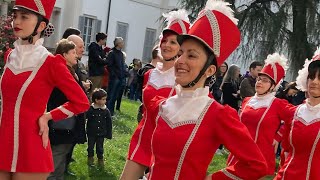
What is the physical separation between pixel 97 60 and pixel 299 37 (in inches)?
377

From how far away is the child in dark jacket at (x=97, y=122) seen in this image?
874cm

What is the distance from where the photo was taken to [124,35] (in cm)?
3164

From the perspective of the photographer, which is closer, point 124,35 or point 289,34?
point 289,34

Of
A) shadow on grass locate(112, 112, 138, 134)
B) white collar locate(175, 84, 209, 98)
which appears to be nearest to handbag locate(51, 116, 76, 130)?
white collar locate(175, 84, 209, 98)

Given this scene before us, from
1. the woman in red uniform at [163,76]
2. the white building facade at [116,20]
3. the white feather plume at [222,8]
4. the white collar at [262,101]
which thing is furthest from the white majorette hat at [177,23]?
the white building facade at [116,20]

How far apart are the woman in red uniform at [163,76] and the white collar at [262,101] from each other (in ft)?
8.07

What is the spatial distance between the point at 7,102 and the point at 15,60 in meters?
0.35

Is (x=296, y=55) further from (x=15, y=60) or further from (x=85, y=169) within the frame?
(x=15, y=60)

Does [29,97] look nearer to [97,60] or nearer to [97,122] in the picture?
[97,122]

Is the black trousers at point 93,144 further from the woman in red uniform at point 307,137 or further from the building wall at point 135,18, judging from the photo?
the building wall at point 135,18

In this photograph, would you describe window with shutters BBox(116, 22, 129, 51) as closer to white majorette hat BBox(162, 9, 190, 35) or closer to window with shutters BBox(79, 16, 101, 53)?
window with shutters BBox(79, 16, 101, 53)

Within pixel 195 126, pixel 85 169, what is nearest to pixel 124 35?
pixel 85 169

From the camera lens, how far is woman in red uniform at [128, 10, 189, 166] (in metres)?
5.73

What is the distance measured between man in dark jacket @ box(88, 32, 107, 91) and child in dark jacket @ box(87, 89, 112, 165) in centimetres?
428
